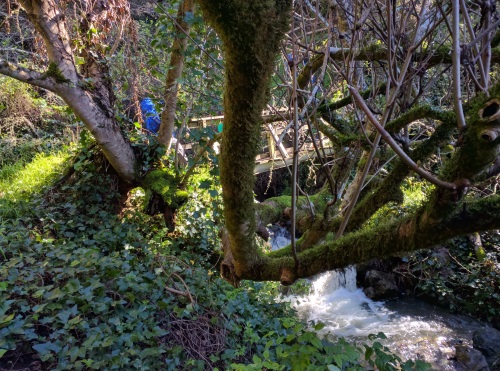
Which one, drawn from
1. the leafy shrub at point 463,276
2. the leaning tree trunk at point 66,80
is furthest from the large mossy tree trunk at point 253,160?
the leafy shrub at point 463,276

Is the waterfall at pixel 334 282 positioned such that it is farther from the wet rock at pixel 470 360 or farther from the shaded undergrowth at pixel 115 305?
the shaded undergrowth at pixel 115 305

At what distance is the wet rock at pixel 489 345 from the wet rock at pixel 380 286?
1.71m

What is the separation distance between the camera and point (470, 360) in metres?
4.90

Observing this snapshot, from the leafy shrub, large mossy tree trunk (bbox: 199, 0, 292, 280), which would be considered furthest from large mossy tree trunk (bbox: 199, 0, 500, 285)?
the leafy shrub

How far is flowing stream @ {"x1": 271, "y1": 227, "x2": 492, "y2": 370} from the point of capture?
5.41 metres

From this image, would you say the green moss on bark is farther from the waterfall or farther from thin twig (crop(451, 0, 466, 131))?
thin twig (crop(451, 0, 466, 131))

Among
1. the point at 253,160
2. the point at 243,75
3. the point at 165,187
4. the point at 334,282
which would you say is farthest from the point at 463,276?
the point at 243,75

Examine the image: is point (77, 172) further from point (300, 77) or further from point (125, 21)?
point (300, 77)

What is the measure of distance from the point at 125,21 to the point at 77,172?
6.86ft

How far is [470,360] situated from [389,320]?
4.84 feet

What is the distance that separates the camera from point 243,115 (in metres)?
1.48

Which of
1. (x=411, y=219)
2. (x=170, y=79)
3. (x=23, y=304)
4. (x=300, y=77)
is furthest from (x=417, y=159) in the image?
(x=170, y=79)

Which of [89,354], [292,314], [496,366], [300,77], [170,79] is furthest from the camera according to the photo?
[496,366]

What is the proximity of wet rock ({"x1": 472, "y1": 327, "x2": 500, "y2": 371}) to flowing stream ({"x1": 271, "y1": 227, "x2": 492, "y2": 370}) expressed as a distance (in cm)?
34
